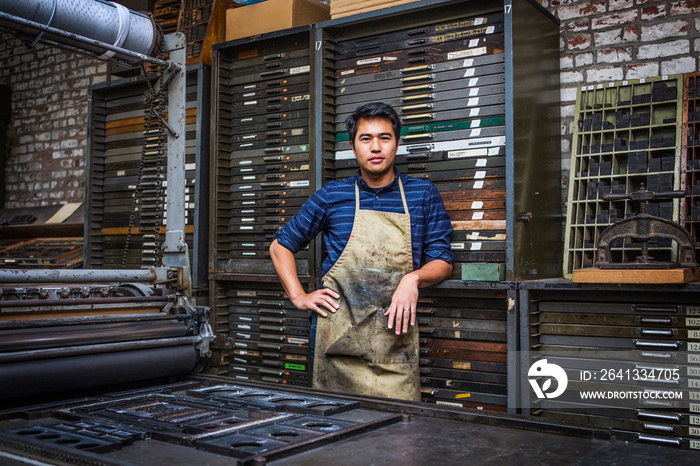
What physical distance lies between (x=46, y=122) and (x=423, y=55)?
16.4 ft

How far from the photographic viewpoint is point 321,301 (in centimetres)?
263

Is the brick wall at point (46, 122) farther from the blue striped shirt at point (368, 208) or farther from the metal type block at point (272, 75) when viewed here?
the blue striped shirt at point (368, 208)

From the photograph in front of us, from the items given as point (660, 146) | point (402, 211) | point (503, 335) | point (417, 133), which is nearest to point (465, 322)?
point (503, 335)

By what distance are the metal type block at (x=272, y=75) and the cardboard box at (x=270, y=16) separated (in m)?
0.26

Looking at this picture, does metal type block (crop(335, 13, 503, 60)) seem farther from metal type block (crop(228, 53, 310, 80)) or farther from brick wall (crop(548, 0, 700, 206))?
brick wall (crop(548, 0, 700, 206))

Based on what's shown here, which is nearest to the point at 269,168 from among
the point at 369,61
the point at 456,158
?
the point at 369,61

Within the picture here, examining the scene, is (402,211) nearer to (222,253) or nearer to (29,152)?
(222,253)

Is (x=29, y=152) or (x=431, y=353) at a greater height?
(x=29, y=152)

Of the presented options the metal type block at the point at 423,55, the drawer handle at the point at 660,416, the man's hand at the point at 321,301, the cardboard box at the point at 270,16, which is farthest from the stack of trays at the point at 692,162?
the cardboard box at the point at 270,16

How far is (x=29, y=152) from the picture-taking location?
696 cm

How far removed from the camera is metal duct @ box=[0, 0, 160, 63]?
2037 millimetres

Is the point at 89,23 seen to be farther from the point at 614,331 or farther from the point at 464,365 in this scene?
the point at 614,331

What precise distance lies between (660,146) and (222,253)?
249 cm

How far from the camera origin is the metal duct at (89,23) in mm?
2037
